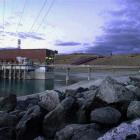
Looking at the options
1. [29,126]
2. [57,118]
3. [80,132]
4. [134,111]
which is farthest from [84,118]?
[29,126]

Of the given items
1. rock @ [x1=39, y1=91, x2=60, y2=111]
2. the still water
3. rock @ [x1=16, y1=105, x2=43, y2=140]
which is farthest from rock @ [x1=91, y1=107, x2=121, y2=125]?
the still water

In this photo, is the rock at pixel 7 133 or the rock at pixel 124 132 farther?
the rock at pixel 7 133

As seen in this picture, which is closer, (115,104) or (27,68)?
(115,104)

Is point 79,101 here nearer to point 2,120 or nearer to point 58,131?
point 58,131

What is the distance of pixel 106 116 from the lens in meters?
11.9

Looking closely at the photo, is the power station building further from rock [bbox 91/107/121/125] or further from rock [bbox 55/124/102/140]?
rock [bbox 55/124/102/140]

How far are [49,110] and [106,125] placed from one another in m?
2.89

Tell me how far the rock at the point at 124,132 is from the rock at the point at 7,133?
3862mm

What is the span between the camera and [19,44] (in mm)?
142875

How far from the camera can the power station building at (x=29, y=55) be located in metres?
131

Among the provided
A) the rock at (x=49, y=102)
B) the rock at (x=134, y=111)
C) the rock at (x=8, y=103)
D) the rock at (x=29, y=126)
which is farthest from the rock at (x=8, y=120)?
the rock at (x=134, y=111)

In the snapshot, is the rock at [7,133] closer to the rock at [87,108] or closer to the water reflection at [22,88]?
the rock at [87,108]

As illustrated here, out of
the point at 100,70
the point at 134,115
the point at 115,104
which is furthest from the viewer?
the point at 100,70

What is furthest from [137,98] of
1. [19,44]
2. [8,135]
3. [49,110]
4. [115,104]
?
[19,44]
